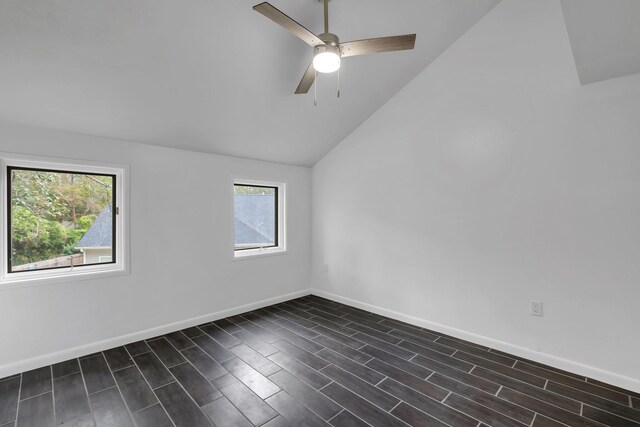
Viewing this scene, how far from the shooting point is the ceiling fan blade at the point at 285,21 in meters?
1.56

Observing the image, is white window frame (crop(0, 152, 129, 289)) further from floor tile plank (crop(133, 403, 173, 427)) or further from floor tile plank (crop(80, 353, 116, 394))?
floor tile plank (crop(133, 403, 173, 427))

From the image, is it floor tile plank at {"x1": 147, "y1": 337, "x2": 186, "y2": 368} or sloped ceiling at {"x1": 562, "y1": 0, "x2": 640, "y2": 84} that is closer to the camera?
sloped ceiling at {"x1": 562, "y1": 0, "x2": 640, "y2": 84}

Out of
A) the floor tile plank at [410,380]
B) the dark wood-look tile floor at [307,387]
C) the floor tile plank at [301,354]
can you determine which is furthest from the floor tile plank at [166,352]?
the floor tile plank at [410,380]

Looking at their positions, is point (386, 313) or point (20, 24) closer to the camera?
point (20, 24)

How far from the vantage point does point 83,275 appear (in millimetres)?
2723

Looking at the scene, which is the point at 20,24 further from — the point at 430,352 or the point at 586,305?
the point at 586,305

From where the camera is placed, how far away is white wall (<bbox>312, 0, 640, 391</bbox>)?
225cm

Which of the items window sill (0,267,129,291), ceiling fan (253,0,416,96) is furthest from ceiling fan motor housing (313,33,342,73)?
window sill (0,267,129,291)

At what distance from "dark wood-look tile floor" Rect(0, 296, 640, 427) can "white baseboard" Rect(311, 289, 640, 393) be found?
6 centimetres

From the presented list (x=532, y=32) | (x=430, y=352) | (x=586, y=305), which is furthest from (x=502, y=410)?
(x=532, y=32)

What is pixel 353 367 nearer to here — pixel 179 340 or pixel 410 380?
pixel 410 380

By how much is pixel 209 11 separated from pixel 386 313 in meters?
3.43

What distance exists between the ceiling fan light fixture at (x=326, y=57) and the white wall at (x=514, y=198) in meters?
1.66

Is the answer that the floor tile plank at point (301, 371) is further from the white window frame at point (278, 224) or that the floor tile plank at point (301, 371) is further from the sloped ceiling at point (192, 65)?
the sloped ceiling at point (192, 65)
